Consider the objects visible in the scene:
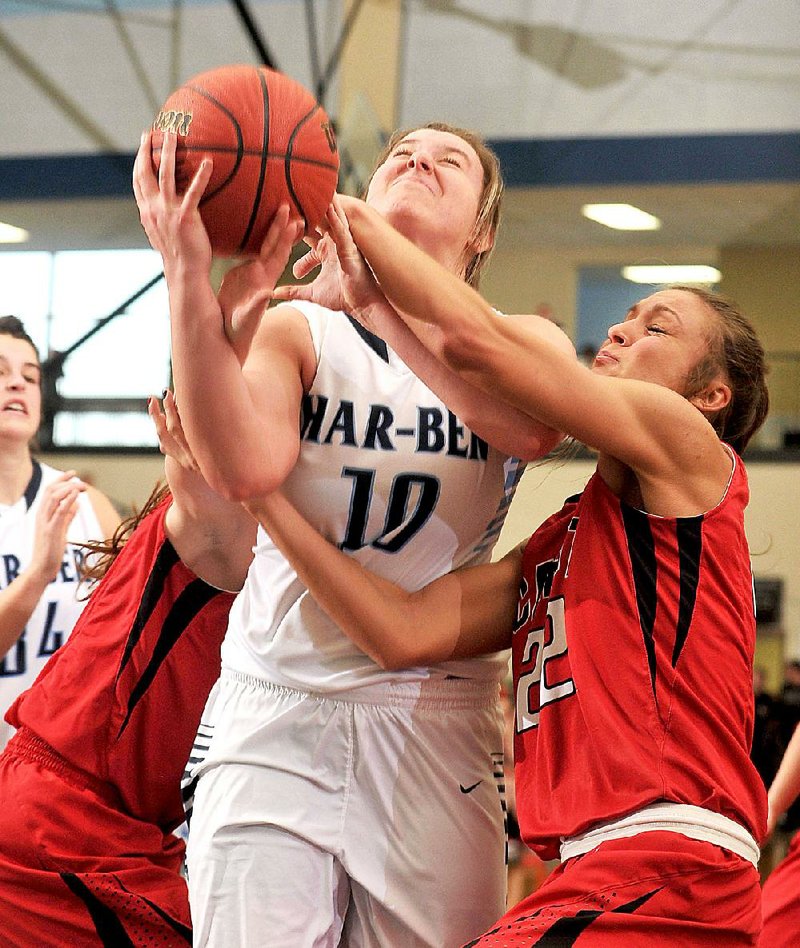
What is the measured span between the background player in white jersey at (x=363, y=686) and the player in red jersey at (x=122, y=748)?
324 millimetres

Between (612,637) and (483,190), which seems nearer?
(612,637)

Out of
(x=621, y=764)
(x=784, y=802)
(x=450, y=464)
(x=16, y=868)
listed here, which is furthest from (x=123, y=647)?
(x=784, y=802)

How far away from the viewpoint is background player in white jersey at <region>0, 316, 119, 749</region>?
4.27 m

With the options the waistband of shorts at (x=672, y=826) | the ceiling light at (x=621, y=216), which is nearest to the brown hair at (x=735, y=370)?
the waistband of shorts at (x=672, y=826)


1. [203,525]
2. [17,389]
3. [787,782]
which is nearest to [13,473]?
[17,389]

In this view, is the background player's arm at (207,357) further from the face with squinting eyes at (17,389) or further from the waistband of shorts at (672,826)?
the face with squinting eyes at (17,389)

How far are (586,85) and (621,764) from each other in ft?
34.4

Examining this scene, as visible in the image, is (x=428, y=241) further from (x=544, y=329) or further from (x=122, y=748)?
(x=122, y=748)

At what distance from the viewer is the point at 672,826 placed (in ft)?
6.75

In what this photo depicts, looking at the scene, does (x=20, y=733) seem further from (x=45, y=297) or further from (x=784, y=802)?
(x=45, y=297)

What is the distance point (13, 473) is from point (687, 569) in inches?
122

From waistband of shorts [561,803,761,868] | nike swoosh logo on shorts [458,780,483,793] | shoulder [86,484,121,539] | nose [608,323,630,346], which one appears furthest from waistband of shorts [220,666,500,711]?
shoulder [86,484,121,539]

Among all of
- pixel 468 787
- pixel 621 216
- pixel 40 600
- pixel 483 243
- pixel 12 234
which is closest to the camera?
pixel 468 787

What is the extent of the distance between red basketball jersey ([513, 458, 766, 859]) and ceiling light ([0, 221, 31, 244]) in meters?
10.5
